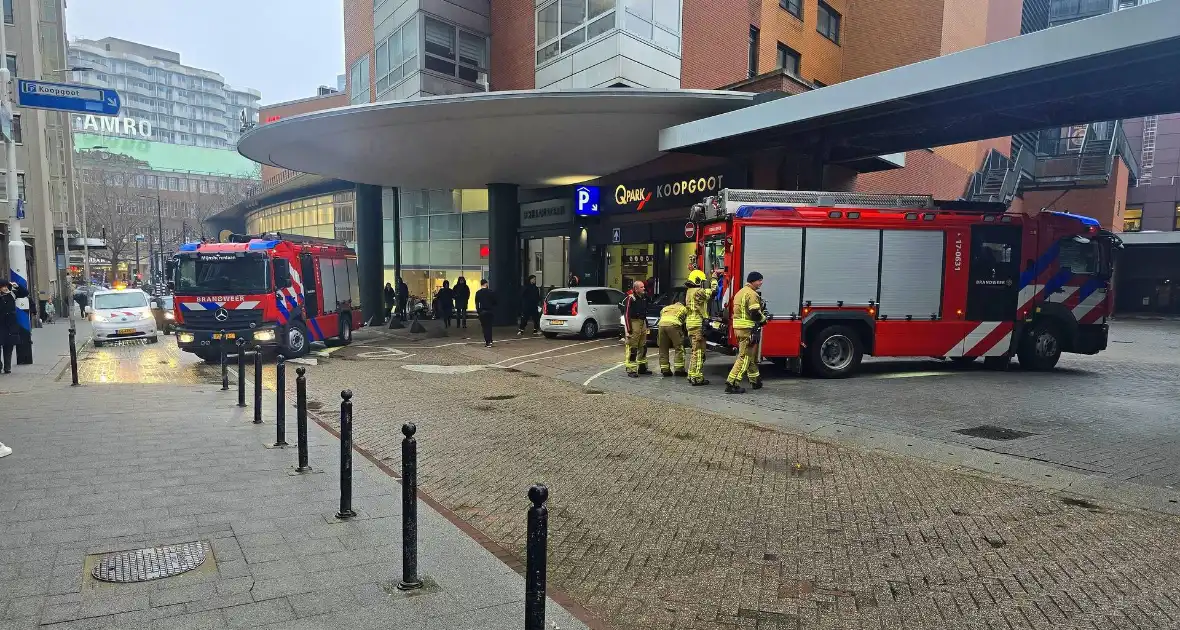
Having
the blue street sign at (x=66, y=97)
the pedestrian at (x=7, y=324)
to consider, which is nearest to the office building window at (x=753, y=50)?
the blue street sign at (x=66, y=97)

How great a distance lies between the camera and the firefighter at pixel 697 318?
430 inches

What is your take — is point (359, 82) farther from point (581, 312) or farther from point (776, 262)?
point (776, 262)

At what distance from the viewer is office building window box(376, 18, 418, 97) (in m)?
24.0

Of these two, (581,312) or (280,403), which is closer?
(280,403)

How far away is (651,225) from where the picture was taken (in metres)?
20.8

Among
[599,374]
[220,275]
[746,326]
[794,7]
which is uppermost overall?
[794,7]

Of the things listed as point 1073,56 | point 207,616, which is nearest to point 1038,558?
point 207,616

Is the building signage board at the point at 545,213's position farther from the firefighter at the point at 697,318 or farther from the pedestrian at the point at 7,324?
the pedestrian at the point at 7,324

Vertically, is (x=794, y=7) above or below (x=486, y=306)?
above

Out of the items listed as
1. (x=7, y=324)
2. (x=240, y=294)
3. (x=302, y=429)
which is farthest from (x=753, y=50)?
(x=7, y=324)

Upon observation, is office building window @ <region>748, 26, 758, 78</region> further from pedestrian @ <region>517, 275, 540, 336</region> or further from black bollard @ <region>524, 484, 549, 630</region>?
black bollard @ <region>524, 484, 549, 630</region>

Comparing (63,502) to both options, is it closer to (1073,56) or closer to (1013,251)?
(1073,56)

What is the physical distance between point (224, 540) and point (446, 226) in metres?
27.5

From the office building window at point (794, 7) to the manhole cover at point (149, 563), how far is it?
75.6 ft
